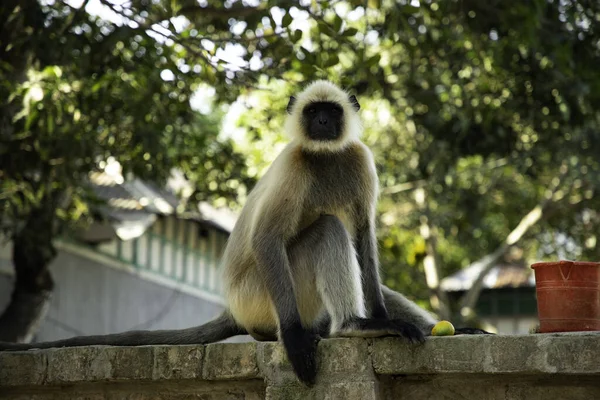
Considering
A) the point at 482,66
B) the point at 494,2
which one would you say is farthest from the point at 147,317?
the point at 494,2

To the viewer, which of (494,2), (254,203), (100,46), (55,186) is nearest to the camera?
(254,203)

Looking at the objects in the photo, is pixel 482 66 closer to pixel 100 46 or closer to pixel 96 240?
pixel 100 46

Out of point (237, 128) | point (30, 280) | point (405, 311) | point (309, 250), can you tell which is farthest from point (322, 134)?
point (237, 128)

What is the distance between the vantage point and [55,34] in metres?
7.39

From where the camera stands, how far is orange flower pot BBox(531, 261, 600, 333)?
387 cm

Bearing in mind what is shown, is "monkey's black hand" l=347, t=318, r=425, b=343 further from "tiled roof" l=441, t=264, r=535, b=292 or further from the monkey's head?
"tiled roof" l=441, t=264, r=535, b=292

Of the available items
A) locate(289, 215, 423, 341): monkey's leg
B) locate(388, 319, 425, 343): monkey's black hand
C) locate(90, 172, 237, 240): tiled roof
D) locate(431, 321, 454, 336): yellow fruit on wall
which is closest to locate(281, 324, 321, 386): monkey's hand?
locate(289, 215, 423, 341): monkey's leg

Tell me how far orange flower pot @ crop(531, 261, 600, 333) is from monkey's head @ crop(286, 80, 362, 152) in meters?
1.30

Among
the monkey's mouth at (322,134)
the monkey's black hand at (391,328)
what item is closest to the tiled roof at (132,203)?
the monkey's mouth at (322,134)

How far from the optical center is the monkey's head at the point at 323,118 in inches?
187

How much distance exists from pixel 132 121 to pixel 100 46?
3.55 feet

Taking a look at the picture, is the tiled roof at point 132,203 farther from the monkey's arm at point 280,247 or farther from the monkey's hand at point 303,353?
the monkey's hand at point 303,353

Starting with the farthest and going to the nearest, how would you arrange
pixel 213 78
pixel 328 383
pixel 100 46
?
pixel 100 46, pixel 213 78, pixel 328 383

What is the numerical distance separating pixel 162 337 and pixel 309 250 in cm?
82
